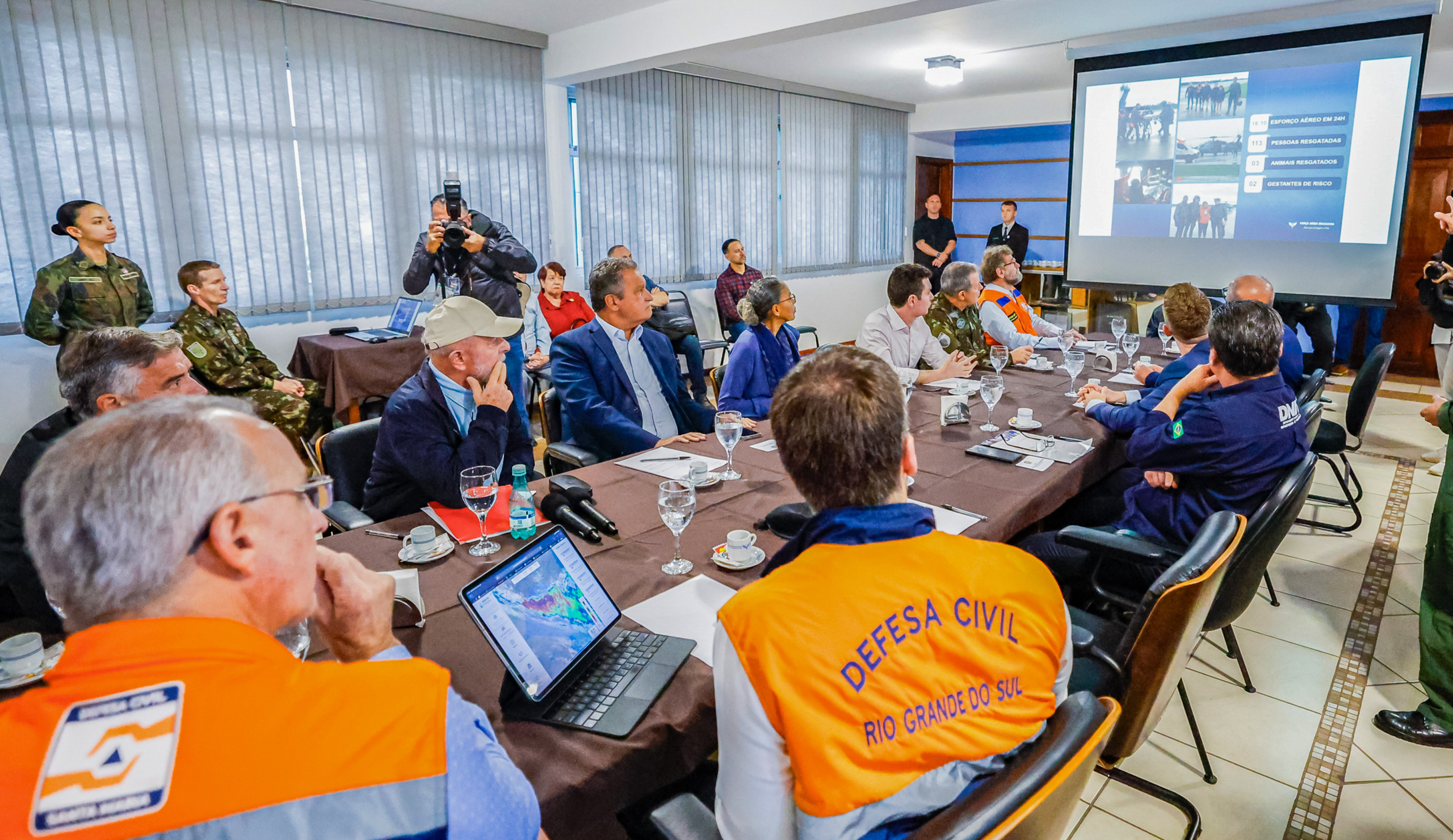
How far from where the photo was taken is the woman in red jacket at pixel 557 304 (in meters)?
5.84

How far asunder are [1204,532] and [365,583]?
62.2 inches

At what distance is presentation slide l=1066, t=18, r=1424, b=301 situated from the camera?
5156 millimetres

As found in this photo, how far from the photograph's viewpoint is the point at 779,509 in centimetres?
189

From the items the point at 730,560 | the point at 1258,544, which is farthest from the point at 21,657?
the point at 1258,544

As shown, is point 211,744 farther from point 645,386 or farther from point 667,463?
point 645,386

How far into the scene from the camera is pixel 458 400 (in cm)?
231

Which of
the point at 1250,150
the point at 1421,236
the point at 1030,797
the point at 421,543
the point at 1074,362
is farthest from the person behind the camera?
the point at 1421,236

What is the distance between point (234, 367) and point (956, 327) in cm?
397

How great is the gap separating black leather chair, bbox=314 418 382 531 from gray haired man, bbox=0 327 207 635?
412mm

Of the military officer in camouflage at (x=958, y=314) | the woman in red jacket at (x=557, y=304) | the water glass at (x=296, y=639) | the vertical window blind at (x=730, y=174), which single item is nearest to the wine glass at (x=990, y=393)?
the military officer in camouflage at (x=958, y=314)

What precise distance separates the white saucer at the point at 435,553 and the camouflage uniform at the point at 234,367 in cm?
270

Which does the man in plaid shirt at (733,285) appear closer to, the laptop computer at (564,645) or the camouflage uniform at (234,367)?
the camouflage uniform at (234,367)

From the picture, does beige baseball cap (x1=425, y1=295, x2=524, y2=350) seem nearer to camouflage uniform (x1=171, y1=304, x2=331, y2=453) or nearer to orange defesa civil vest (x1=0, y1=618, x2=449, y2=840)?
orange defesa civil vest (x1=0, y1=618, x2=449, y2=840)

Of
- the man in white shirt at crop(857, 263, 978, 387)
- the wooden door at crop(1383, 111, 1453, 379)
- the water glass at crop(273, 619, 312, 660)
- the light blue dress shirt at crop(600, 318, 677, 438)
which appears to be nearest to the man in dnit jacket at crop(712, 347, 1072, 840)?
the water glass at crop(273, 619, 312, 660)
